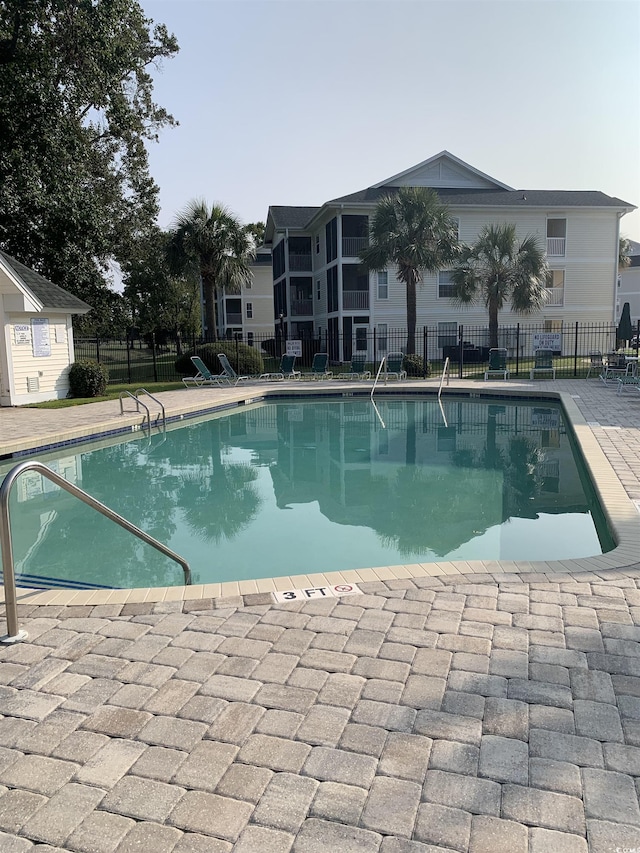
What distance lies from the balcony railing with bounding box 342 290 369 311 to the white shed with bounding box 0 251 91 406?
14360 mm

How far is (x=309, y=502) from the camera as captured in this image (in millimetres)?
9117

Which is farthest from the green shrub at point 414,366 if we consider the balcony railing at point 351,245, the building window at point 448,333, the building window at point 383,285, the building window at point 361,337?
the balcony railing at point 351,245

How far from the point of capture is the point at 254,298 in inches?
1879

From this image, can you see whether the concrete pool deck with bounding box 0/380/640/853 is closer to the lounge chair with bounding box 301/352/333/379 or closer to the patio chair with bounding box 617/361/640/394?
the patio chair with bounding box 617/361/640/394

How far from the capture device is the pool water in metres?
6.69

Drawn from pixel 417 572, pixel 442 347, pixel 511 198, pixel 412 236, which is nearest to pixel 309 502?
pixel 417 572

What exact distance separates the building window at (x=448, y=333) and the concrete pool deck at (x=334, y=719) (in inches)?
1059

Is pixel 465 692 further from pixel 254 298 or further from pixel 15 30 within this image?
pixel 254 298

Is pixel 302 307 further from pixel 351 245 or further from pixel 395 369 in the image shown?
pixel 395 369

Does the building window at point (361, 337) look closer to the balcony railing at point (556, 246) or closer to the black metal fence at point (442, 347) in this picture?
the black metal fence at point (442, 347)

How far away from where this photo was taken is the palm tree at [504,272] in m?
26.4

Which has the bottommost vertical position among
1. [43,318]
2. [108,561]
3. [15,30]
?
[108,561]

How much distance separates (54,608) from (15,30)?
21.0 meters

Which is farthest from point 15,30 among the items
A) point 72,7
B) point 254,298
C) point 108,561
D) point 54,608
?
point 254,298
